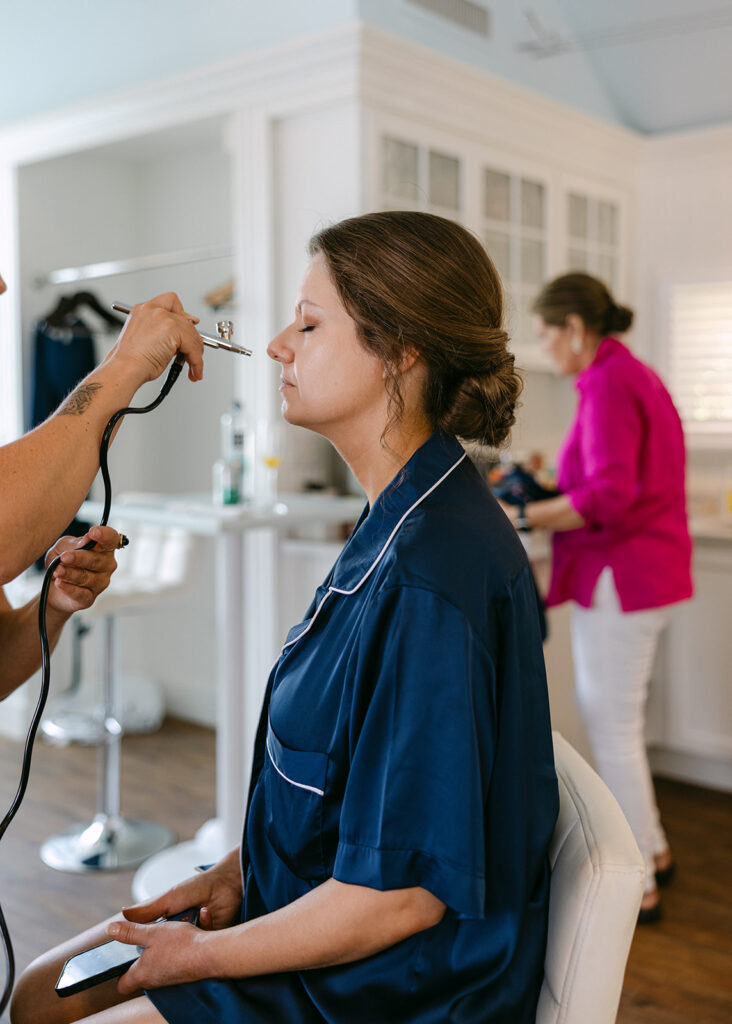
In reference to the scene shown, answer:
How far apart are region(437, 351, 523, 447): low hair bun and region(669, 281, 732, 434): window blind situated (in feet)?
8.38

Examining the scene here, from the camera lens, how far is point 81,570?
124 cm

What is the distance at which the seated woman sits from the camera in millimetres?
917

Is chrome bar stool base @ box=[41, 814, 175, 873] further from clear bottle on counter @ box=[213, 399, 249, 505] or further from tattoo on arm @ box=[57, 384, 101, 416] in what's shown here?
tattoo on arm @ box=[57, 384, 101, 416]

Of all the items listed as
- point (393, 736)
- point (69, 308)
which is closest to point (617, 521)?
point (393, 736)

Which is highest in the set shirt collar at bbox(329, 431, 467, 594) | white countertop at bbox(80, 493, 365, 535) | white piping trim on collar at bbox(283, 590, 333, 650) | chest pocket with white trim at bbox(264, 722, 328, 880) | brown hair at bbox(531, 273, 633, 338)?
brown hair at bbox(531, 273, 633, 338)

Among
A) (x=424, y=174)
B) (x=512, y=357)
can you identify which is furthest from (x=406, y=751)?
(x=424, y=174)

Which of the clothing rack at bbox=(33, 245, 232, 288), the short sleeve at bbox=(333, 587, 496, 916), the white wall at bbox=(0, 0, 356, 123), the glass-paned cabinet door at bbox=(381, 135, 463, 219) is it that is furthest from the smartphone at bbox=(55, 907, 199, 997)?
the white wall at bbox=(0, 0, 356, 123)

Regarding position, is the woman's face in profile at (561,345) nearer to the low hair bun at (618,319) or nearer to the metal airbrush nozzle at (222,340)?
the low hair bun at (618,319)

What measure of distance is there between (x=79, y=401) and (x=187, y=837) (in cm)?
226

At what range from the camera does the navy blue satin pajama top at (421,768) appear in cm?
91

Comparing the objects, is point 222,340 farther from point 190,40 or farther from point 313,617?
point 190,40

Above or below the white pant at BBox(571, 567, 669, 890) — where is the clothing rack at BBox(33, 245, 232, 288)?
above

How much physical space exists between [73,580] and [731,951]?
74.8 inches

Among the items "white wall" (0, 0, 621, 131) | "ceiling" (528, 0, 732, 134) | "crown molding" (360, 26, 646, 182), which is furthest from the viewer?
"ceiling" (528, 0, 732, 134)
